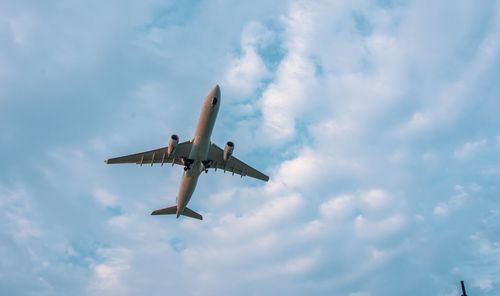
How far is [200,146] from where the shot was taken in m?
57.8

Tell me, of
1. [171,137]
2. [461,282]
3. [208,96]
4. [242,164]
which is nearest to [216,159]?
[242,164]

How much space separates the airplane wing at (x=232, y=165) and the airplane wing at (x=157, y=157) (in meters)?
3.73

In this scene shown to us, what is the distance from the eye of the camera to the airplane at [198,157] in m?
54.6

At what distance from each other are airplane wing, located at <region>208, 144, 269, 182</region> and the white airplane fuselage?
7.57 ft

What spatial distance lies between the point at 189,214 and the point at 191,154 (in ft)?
52.8

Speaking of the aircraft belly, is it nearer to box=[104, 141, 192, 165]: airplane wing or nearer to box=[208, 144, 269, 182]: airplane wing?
box=[104, 141, 192, 165]: airplane wing

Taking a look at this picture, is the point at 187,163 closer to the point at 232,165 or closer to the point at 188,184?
the point at 188,184

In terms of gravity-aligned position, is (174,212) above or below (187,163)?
below

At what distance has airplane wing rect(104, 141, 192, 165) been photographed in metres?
60.0

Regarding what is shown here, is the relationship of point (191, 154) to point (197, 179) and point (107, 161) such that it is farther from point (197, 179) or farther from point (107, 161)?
point (107, 161)

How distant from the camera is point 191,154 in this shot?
58625mm

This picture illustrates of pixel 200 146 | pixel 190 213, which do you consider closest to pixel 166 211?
pixel 190 213

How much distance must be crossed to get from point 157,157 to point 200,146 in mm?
7912

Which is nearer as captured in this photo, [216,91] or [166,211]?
[216,91]
